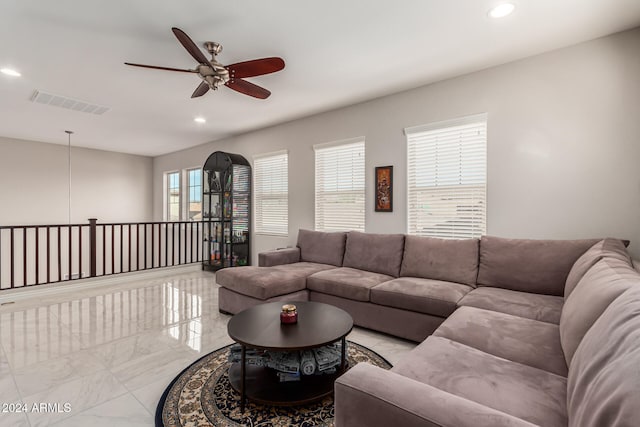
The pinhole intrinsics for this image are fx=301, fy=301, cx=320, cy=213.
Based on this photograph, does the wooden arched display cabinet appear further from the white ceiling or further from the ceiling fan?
the ceiling fan

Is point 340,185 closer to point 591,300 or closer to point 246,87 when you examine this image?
point 246,87

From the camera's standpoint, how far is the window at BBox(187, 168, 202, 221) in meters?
7.03

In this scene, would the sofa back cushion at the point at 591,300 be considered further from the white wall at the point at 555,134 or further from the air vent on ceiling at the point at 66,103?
the air vent on ceiling at the point at 66,103

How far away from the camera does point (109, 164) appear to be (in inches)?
296

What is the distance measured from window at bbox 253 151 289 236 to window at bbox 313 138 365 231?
73cm

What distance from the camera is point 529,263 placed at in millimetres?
2635

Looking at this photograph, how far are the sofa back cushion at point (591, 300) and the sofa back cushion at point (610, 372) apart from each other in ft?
0.55

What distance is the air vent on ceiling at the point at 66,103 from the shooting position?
3.84 meters

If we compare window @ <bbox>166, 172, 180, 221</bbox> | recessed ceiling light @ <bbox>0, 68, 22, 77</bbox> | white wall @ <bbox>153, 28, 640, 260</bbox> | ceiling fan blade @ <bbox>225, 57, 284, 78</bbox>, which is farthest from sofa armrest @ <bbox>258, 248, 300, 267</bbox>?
window @ <bbox>166, 172, 180, 221</bbox>

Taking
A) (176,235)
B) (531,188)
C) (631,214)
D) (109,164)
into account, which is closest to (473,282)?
(531,188)

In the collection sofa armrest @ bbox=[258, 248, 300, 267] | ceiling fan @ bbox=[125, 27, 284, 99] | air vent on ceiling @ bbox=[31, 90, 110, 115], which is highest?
air vent on ceiling @ bbox=[31, 90, 110, 115]

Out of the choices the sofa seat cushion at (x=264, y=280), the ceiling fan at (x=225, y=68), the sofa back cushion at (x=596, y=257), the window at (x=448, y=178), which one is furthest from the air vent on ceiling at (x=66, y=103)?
the sofa back cushion at (x=596, y=257)

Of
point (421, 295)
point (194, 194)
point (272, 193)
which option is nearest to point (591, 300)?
point (421, 295)

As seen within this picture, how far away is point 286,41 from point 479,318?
2.69m
